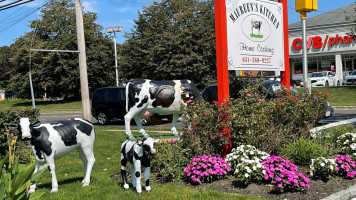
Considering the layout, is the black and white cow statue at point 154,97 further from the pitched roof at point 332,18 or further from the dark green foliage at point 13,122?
the pitched roof at point 332,18

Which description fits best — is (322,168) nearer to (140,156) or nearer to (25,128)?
(140,156)

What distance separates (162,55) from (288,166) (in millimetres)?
30766

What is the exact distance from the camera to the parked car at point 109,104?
1855 cm

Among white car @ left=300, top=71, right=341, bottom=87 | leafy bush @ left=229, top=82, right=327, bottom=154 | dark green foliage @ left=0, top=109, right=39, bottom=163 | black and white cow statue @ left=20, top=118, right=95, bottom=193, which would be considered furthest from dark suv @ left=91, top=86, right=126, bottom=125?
white car @ left=300, top=71, right=341, bottom=87

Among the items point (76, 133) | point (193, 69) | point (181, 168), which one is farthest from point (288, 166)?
point (193, 69)

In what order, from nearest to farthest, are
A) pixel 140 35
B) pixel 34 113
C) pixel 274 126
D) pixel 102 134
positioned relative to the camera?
pixel 274 126
pixel 34 113
pixel 102 134
pixel 140 35

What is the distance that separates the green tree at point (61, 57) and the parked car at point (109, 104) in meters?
24.5

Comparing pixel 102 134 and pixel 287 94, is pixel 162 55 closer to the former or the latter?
pixel 102 134

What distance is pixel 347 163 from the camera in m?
6.67

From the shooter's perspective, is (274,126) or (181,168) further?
(274,126)

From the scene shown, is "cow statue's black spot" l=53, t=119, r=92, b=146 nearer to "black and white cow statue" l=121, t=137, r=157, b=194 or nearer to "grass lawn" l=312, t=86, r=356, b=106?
"black and white cow statue" l=121, t=137, r=157, b=194

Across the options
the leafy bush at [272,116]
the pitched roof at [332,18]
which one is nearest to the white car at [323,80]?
the pitched roof at [332,18]

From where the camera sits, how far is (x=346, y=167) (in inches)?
257

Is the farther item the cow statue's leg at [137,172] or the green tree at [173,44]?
the green tree at [173,44]
